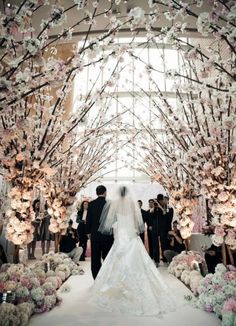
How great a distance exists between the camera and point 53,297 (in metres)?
3.48

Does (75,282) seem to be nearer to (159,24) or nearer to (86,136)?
(86,136)

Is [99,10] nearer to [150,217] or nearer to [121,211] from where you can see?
[121,211]

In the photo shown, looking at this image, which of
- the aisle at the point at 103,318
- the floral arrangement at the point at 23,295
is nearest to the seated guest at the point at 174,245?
the aisle at the point at 103,318

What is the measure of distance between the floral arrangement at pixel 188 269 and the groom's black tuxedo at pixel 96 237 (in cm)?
121

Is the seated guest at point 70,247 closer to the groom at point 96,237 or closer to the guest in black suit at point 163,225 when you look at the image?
the guest in black suit at point 163,225

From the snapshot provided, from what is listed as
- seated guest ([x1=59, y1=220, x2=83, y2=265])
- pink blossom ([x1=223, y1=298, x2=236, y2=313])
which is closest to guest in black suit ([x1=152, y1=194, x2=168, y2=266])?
seated guest ([x1=59, y1=220, x2=83, y2=265])

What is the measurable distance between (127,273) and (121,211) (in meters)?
0.89

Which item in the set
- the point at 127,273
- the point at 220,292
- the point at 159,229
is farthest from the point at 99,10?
the point at 159,229

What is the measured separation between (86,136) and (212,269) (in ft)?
9.49

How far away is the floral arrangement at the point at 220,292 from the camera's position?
2888 millimetres

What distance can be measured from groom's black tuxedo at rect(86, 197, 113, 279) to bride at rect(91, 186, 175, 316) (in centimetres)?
18

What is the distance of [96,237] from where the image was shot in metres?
4.52

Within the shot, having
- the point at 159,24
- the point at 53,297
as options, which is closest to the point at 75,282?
the point at 53,297

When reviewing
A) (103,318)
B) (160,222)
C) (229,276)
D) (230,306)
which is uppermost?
(160,222)
